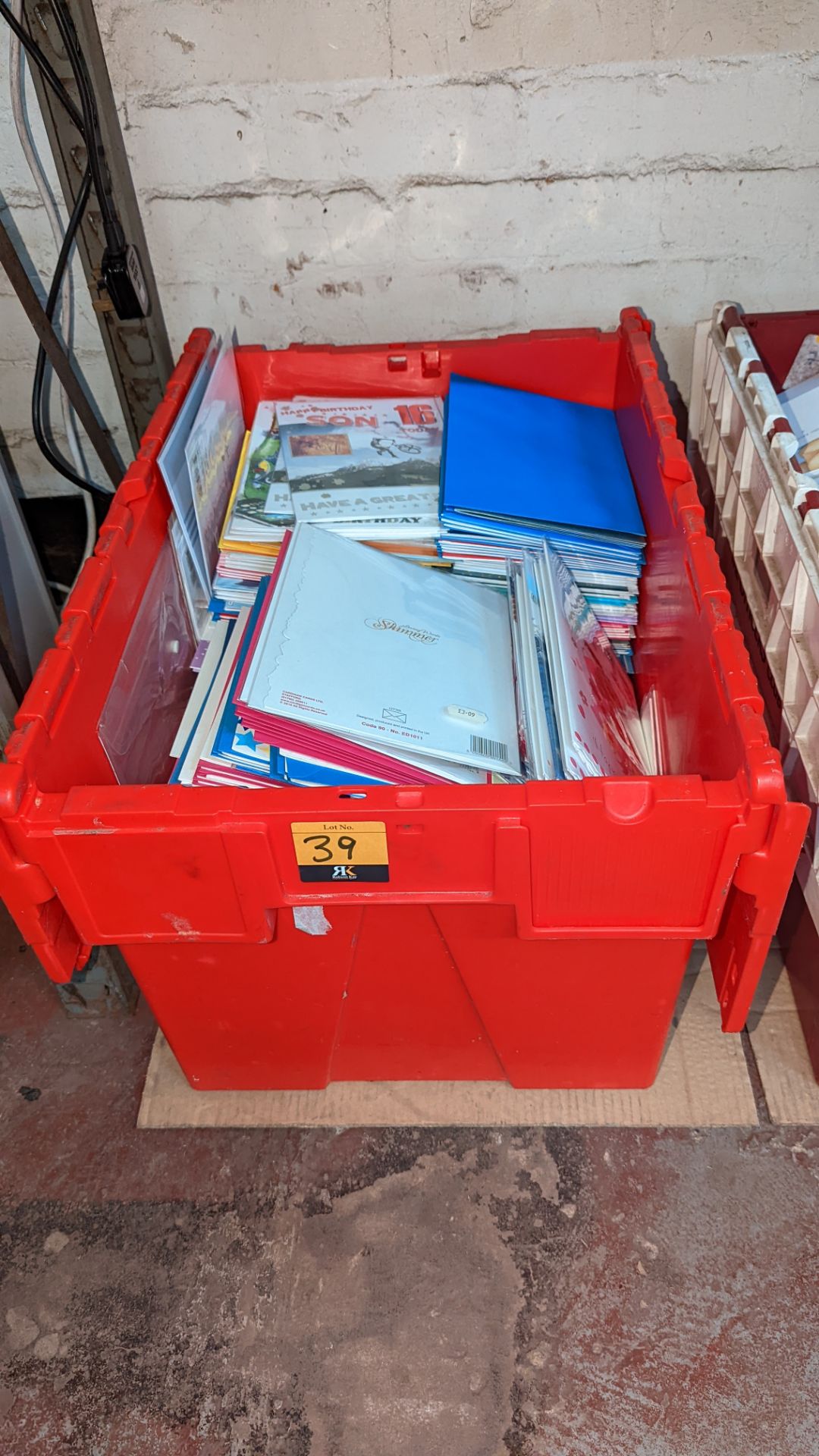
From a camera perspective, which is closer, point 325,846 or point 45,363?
point 325,846

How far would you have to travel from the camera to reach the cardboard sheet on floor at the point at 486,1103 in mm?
1339

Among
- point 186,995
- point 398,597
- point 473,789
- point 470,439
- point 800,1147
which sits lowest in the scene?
point 800,1147

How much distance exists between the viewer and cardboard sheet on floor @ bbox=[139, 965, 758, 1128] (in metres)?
1.34

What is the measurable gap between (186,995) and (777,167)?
143 centimetres

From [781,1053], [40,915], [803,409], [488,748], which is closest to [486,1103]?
[781,1053]

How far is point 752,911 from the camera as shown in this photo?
104 cm

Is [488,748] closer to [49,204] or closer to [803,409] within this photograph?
[803,409]

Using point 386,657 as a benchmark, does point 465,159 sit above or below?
Result: above

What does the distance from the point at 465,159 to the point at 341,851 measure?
3.61 ft

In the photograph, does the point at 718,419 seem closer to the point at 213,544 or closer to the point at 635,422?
the point at 635,422

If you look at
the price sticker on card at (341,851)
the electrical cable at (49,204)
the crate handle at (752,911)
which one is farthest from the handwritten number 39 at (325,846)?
the electrical cable at (49,204)

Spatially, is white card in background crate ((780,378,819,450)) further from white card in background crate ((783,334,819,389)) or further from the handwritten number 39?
the handwritten number 39

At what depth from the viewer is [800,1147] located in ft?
4.27

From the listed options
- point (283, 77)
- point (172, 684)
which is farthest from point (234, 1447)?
point (283, 77)
